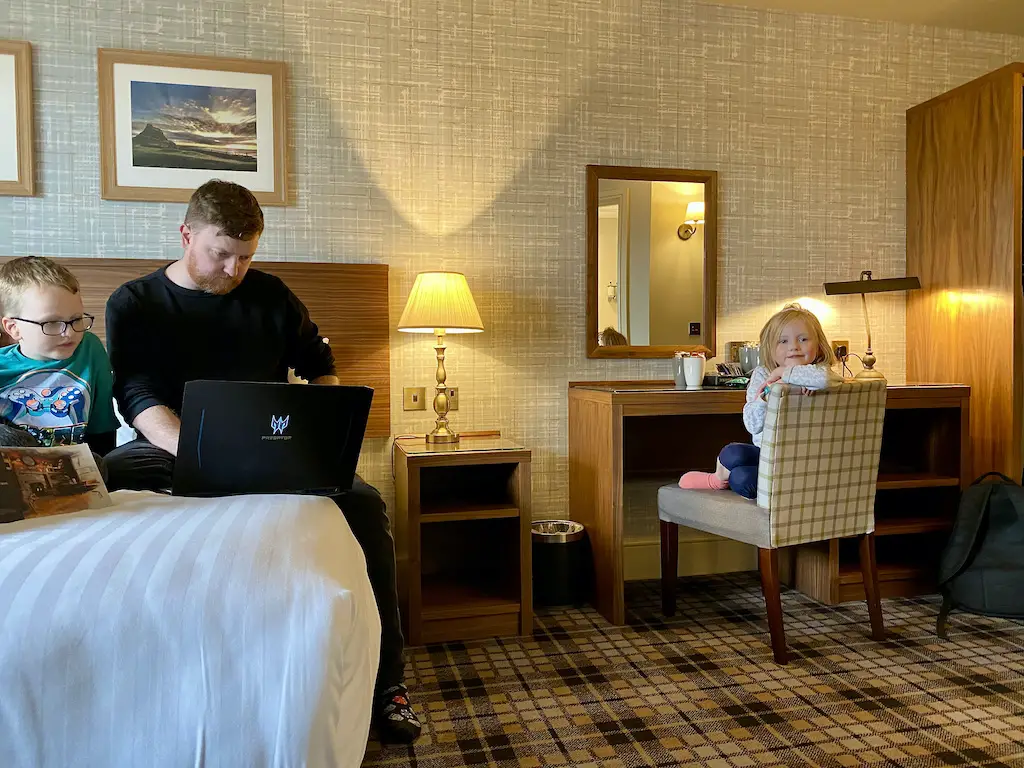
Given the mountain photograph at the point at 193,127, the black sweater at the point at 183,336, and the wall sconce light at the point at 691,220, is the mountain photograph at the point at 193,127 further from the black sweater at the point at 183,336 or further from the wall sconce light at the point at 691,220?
the wall sconce light at the point at 691,220

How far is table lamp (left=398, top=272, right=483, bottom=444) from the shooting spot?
255cm

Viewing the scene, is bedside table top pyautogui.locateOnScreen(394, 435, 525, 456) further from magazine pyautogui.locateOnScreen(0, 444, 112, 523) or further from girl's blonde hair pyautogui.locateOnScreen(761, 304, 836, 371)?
magazine pyautogui.locateOnScreen(0, 444, 112, 523)

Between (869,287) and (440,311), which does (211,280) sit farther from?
(869,287)

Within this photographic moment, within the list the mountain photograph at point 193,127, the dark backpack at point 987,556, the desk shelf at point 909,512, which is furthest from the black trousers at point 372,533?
the dark backpack at point 987,556

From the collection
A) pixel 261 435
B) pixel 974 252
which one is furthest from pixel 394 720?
pixel 974 252

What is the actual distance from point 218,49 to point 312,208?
0.62 m

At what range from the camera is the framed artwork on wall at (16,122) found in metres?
2.48

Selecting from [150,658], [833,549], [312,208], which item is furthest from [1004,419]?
[150,658]

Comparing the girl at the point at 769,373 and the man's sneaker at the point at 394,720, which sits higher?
the girl at the point at 769,373

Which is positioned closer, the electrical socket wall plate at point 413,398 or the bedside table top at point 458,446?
the bedside table top at point 458,446

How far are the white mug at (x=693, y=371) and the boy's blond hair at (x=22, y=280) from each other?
6.51ft

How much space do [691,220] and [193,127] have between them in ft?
6.24

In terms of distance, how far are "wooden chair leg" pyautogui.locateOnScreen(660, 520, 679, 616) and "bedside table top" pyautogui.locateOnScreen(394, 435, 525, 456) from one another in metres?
0.58

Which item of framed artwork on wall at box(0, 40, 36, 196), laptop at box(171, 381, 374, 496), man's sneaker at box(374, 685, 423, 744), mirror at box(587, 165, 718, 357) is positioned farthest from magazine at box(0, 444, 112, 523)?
mirror at box(587, 165, 718, 357)
